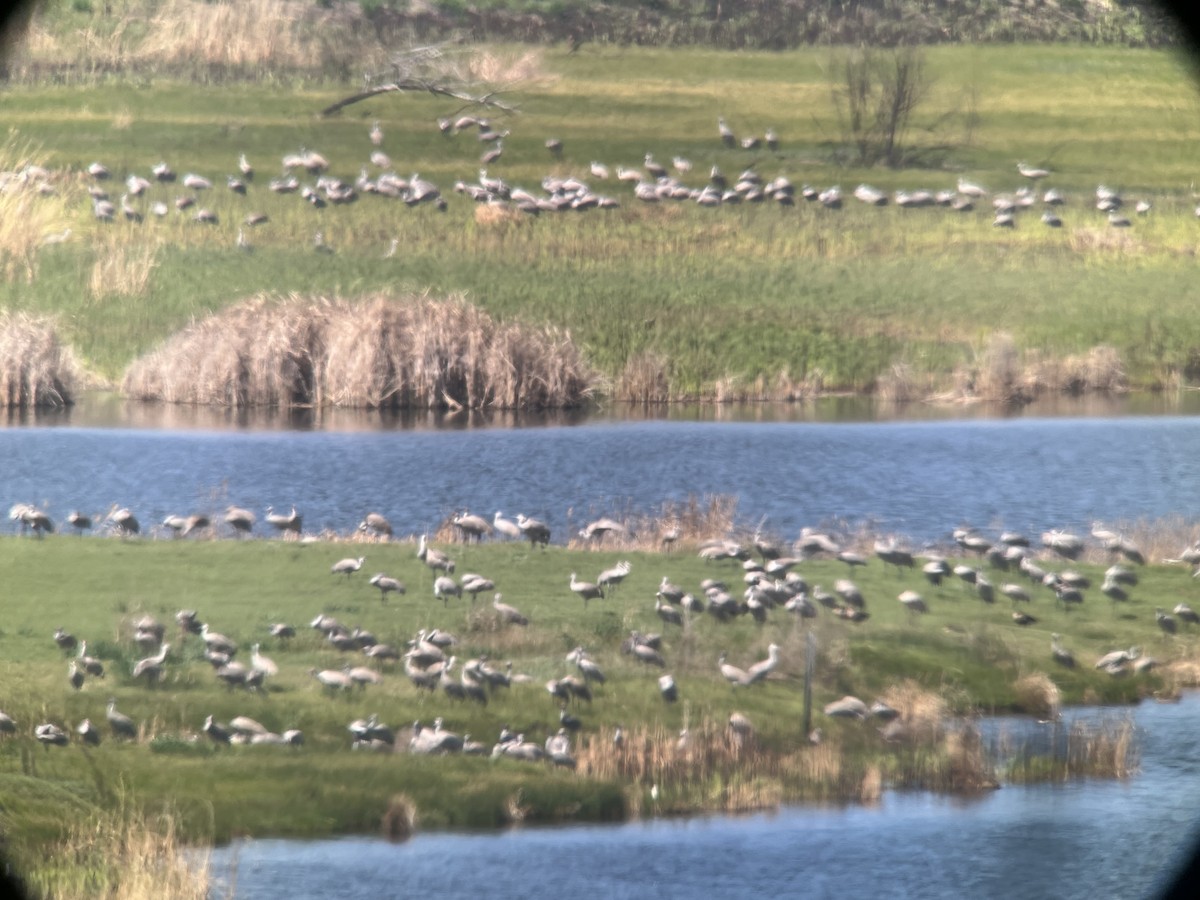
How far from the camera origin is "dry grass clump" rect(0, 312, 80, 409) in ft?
156

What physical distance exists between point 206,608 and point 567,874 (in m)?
9.62

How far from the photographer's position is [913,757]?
2825cm

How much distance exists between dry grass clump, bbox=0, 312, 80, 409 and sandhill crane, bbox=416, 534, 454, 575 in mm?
17912

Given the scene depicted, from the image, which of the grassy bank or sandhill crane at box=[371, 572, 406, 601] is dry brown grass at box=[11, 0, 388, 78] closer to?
the grassy bank

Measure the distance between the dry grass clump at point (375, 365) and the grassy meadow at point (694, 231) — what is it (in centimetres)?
246

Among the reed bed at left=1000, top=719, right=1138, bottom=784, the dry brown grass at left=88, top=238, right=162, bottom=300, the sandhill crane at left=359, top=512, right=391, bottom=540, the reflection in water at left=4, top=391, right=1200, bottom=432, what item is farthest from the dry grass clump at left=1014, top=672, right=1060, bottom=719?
the dry brown grass at left=88, top=238, right=162, bottom=300

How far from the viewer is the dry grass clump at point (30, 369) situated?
1875 inches

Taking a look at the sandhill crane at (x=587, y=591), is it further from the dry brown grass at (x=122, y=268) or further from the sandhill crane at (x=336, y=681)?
the dry brown grass at (x=122, y=268)

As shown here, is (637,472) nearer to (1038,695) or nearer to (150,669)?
(1038,695)

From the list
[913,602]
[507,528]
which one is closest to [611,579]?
[507,528]

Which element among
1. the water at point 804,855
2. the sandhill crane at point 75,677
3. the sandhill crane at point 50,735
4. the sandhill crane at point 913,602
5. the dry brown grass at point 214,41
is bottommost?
the water at point 804,855

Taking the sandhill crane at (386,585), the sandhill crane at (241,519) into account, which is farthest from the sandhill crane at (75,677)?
the sandhill crane at (241,519)

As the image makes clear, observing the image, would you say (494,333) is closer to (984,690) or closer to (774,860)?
(984,690)

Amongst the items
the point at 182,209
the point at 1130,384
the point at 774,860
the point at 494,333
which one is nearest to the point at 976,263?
the point at 1130,384
